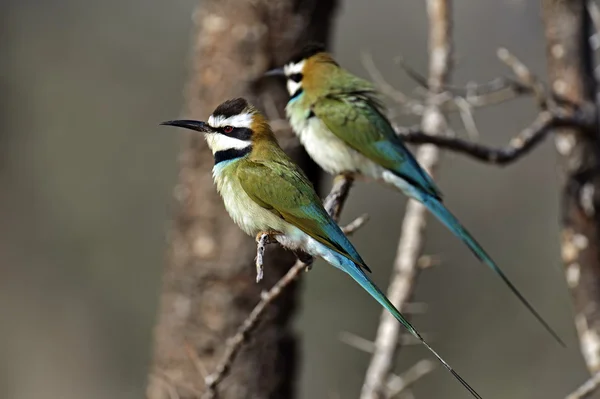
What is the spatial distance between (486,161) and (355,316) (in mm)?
3418

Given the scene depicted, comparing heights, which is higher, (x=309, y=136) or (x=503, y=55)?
(x=503, y=55)

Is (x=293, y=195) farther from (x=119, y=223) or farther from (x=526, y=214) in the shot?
(x=119, y=223)

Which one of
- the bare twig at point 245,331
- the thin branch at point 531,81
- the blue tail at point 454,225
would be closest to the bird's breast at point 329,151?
the blue tail at point 454,225

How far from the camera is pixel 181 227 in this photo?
340cm

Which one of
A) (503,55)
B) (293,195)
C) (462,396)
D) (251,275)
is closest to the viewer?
(293,195)

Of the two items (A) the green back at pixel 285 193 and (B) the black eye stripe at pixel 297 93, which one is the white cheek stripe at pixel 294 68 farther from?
(A) the green back at pixel 285 193

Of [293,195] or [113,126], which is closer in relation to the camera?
[293,195]

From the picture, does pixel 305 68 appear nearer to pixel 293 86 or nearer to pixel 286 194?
pixel 293 86

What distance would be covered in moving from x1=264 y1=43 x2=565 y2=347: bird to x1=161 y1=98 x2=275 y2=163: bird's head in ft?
2.63

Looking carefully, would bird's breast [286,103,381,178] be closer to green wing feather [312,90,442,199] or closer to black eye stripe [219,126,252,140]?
green wing feather [312,90,442,199]

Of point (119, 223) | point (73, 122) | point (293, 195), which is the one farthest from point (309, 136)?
point (73, 122)

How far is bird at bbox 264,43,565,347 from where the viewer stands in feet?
9.96

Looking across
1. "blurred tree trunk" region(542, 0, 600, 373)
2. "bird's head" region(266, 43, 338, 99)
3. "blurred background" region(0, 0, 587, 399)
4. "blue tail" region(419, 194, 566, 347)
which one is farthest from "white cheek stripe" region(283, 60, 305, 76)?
"blurred background" region(0, 0, 587, 399)

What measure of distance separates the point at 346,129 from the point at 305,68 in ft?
0.93
